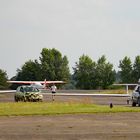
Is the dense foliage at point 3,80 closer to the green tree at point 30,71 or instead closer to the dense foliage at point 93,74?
the green tree at point 30,71

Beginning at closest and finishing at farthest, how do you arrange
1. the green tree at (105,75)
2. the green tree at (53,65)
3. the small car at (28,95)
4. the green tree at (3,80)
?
the small car at (28,95)
the green tree at (3,80)
the green tree at (105,75)
the green tree at (53,65)

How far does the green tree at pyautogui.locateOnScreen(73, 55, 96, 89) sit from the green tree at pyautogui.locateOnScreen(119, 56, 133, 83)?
750cm

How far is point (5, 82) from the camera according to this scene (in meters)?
130

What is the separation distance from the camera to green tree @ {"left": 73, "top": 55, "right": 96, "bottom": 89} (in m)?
138

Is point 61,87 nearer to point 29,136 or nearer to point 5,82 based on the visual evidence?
point 5,82

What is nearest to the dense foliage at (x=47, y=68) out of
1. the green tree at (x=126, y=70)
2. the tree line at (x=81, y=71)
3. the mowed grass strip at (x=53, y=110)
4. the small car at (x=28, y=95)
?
the tree line at (x=81, y=71)

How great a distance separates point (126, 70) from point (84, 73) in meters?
10.8

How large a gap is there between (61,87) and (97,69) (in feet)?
34.1

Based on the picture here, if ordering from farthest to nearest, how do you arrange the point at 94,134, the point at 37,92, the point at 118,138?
the point at 37,92, the point at 94,134, the point at 118,138

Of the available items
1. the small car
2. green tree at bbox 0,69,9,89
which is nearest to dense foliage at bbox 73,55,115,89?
green tree at bbox 0,69,9,89

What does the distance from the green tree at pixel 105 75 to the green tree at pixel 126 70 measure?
3.46 m

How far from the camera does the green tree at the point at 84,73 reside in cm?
13750

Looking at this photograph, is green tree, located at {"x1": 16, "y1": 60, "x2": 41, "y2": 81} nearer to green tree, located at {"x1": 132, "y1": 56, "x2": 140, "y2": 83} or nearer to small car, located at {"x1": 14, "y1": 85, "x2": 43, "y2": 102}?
green tree, located at {"x1": 132, "y1": 56, "x2": 140, "y2": 83}

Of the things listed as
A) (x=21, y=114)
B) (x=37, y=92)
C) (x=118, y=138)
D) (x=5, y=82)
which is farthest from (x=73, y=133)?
(x=5, y=82)
